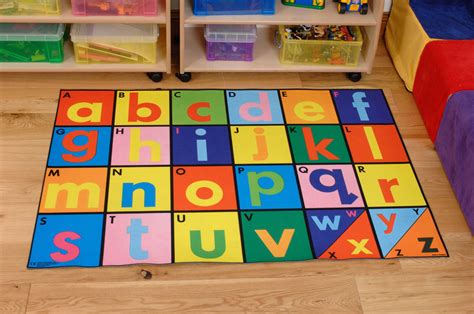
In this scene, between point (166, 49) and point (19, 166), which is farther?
point (166, 49)

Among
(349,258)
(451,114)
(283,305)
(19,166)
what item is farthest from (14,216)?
(451,114)

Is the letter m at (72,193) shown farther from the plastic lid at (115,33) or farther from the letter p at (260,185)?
the plastic lid at (115,33)

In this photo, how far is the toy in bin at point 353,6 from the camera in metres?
2.78

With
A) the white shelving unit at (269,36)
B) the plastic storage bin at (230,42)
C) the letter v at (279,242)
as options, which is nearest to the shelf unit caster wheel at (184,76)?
the white shelving unit at (269,36)

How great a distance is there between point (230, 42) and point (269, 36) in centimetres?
28

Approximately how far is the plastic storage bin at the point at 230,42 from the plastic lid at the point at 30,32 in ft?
1.96

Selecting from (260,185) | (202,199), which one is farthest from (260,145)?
(202,199)

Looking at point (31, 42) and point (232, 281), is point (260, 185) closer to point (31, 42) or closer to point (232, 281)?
point (232, 281)

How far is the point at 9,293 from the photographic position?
2.09m

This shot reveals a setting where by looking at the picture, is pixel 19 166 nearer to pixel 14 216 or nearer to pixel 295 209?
pixel 14 216

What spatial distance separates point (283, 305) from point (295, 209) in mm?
400

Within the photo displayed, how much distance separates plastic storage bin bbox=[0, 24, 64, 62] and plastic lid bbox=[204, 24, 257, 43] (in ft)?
1.95

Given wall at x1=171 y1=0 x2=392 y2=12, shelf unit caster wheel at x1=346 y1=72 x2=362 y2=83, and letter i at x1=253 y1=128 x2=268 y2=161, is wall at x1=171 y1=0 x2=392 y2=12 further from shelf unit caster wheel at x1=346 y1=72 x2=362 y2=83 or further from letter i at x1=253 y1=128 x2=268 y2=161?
letter i at x1=253 y1=128 x2=268 y2=161

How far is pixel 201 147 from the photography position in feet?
8.54
